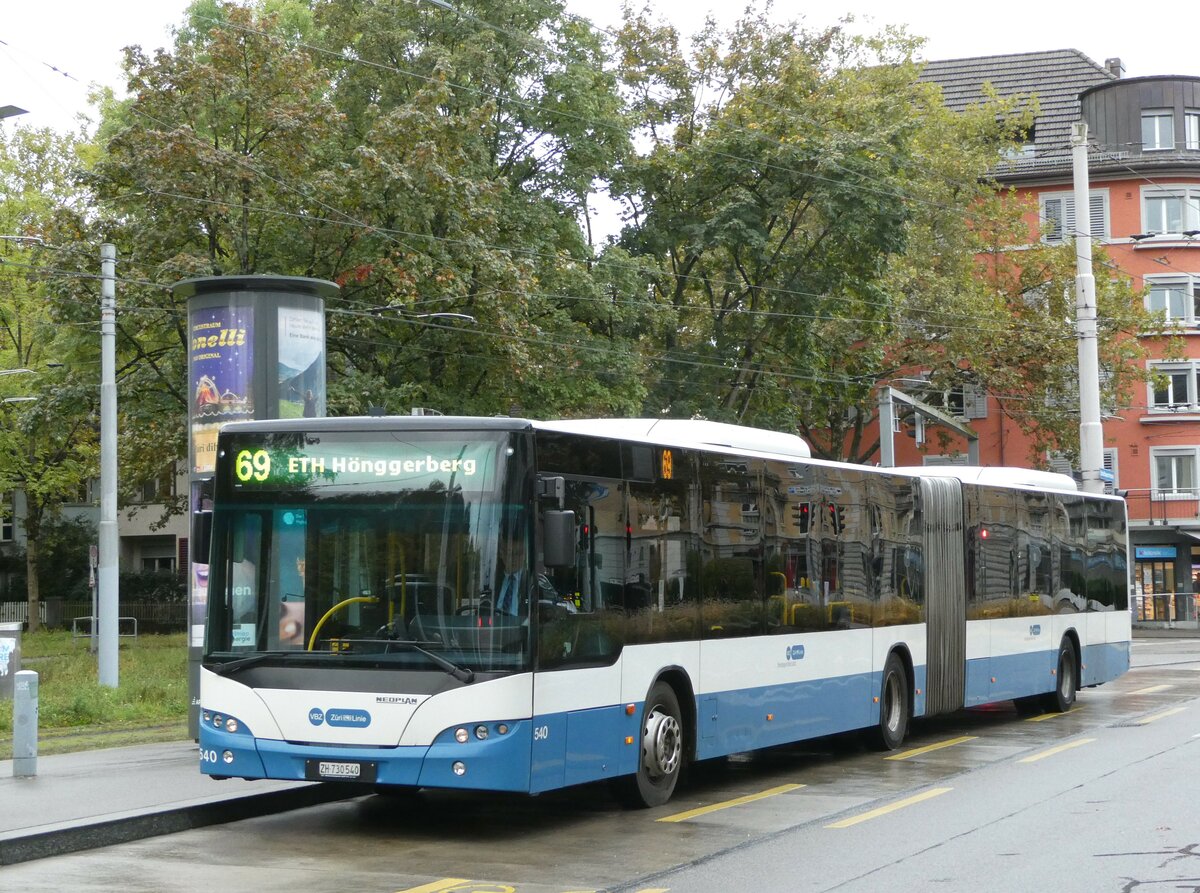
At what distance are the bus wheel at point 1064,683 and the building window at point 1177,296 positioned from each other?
37298 millimetres

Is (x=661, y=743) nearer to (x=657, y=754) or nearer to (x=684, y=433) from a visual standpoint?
(x=657, y=754)

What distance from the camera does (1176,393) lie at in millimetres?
56531

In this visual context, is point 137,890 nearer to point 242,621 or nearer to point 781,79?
point 242,621

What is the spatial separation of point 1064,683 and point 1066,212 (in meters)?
40.6

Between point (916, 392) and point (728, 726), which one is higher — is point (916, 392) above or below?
above

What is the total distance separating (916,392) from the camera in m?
51.0

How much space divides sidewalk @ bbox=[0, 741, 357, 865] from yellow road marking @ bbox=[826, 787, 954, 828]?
3.43m

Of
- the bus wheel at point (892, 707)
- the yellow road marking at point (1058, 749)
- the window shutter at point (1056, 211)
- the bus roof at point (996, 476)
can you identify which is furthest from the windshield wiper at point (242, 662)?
the window shutter at point (1056, 211)

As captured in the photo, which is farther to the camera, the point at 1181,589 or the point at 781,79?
the point at 1181,589

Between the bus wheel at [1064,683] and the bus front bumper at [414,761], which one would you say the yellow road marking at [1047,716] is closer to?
the bus wheel at [1064,683]

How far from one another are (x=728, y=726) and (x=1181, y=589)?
47489 millimetres

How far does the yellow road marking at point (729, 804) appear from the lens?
38.7 feet


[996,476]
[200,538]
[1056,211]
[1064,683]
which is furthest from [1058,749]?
[1056,211]

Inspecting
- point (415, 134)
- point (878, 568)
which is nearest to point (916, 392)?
point (415, 134)
